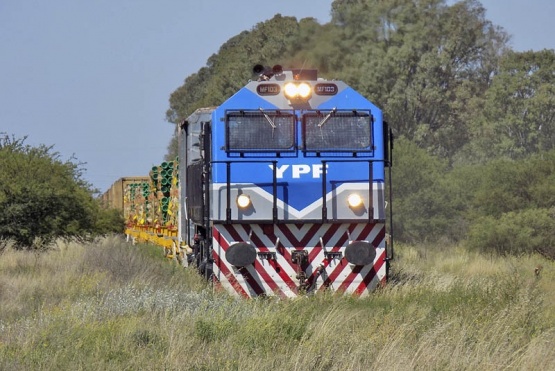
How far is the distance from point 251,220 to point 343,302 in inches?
69.9

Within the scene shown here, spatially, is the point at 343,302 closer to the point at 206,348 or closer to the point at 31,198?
the point at 206,348

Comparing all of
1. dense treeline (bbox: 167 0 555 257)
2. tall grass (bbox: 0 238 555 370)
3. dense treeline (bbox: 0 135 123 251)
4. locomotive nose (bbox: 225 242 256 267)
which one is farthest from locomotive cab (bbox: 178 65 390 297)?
dense treeline (bbox: 167 0 555 257)

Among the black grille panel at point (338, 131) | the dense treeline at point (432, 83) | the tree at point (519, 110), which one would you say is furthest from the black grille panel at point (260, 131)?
the tree at point (519, 110)

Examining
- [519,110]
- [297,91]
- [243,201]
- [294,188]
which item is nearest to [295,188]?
[294,188]

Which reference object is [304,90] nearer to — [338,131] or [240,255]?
[338,131]

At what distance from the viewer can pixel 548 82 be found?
51.4 m

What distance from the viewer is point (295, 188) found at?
49.3 feet

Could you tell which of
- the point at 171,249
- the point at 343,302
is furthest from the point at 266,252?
the point at 171,249

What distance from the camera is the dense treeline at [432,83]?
3462cm

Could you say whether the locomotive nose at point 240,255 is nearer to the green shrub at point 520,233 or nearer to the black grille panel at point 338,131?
the black grille panel at point 338,131

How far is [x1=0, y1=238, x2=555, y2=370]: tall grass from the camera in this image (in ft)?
31.1

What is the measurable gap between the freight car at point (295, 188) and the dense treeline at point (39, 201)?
10.2 metres

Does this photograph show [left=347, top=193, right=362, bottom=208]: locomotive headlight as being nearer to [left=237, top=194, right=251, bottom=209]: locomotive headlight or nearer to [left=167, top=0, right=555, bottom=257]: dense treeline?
[left=237, top=194, right=251, bottom=209]: locomotive headlight

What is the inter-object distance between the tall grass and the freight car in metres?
0.61
